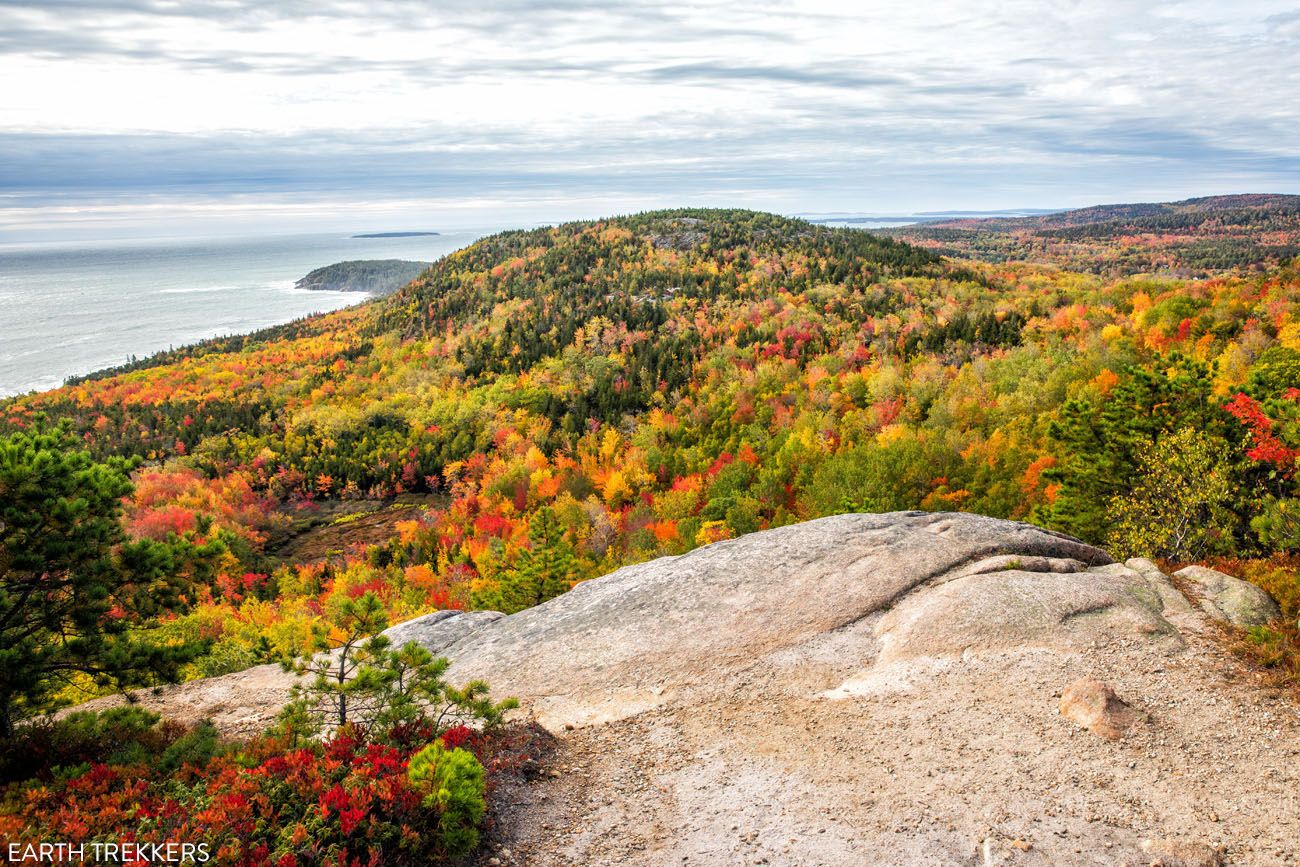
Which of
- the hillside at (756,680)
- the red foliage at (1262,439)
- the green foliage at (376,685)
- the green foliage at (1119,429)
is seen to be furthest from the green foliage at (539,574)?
the red foliage at (1262,439)

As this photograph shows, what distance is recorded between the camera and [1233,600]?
16.8 metres

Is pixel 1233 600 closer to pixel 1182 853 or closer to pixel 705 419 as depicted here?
pixel 1182 853

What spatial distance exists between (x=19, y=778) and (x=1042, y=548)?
1047 inches

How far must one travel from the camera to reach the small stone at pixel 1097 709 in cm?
1287

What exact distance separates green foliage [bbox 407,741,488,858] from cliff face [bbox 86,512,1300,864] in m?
1.00

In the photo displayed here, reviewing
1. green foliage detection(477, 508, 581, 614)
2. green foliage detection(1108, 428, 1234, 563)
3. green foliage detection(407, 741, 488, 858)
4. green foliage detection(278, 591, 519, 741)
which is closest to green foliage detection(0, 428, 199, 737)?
green foliage detection(278, 591, 519, 741)

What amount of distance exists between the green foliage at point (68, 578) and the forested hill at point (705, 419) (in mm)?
Result: 1065

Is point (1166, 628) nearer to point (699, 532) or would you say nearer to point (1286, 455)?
point (1286, 455)

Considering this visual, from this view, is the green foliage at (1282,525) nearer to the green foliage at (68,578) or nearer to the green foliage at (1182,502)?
the green foliage at (1182,502)

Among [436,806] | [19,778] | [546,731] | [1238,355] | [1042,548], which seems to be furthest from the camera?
[1238,355]

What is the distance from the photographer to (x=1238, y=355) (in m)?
51.6

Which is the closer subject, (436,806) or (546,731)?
(436,806)

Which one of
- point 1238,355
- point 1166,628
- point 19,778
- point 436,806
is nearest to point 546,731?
point 436,806

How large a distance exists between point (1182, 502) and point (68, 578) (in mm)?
33032
